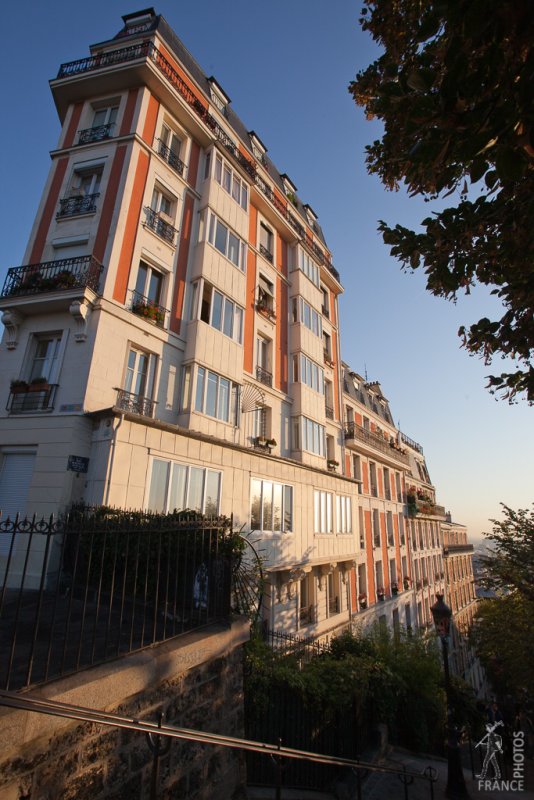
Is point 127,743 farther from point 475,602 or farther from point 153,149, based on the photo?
point 475,602

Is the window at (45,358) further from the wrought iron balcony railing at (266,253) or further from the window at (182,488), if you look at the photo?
the wrought iron balcony railing at (266,253)

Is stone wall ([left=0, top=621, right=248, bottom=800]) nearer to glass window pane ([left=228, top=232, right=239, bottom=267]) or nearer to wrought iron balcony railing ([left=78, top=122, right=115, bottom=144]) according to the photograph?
glass window pane ([left=228, top=232, right=239, bottom=267])

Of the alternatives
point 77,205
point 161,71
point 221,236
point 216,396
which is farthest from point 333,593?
point 161,71

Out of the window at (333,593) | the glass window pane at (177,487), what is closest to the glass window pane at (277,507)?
the glass window pane at (177,487)

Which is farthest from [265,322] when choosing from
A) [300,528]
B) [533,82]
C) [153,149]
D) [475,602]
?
[475,602]

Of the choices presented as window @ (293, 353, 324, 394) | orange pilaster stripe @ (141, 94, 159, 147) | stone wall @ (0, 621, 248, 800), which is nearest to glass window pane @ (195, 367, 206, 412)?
window @ (293, 353, 324, 394)

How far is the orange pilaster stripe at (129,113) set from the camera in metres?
14.4

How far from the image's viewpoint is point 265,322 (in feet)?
60.6

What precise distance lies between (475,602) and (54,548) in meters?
56.8

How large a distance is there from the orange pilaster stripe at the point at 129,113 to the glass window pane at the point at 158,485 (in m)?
12.3

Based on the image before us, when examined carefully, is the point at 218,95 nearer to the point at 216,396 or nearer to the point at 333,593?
the point at 216,396

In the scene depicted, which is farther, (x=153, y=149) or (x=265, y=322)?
(x=265, y=322)

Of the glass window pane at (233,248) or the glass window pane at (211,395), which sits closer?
the glass window pane at (211,395)

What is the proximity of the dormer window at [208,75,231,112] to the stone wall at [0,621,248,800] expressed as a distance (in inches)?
899
